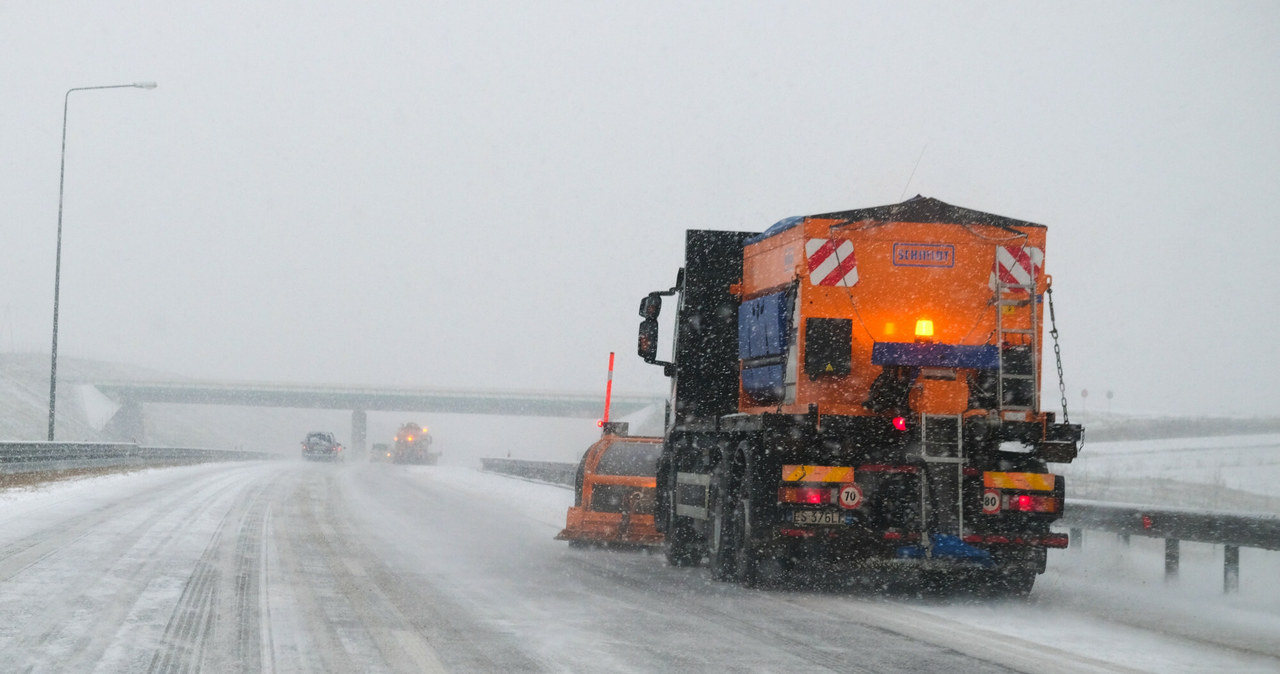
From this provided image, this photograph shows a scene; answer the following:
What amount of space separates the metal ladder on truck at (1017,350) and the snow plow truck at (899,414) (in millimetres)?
13

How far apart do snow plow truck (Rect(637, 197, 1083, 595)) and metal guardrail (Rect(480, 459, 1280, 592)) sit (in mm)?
1421

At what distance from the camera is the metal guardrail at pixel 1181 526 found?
1045 centimetres

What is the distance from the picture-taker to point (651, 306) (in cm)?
1362

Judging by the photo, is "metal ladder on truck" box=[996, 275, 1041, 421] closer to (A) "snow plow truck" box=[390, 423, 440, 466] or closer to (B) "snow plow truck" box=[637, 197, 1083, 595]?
(B) "snow plow truck" box=[637, 197, 1083, 595]

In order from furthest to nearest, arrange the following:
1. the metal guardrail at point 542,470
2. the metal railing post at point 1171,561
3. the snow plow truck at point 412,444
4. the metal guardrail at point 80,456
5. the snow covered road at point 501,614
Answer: the snow plow truck at point 412,444 → the metal guardrail at point 542,470 → the metal guardrail at point 80,456 → the metal railing post at point 1171,561 → the snow covered road at point 501,614

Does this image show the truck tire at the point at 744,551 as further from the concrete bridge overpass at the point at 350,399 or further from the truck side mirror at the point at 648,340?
the concrete bridge overpass at the point at 350,399

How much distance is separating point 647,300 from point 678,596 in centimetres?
427

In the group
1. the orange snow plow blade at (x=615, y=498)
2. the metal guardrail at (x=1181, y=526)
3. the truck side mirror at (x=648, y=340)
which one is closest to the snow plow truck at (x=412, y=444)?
the orange snow plow blade at (x=615, y=498)

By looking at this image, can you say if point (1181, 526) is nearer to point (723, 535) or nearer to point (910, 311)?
point (910, 311)

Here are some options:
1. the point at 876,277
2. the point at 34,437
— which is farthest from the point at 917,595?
the point at 34,437

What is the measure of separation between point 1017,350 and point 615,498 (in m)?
5.81

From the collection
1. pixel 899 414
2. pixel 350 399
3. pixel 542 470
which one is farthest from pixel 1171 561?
pixel 350 399

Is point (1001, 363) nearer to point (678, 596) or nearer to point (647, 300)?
point (678, 596)

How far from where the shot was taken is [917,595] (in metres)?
11.0
